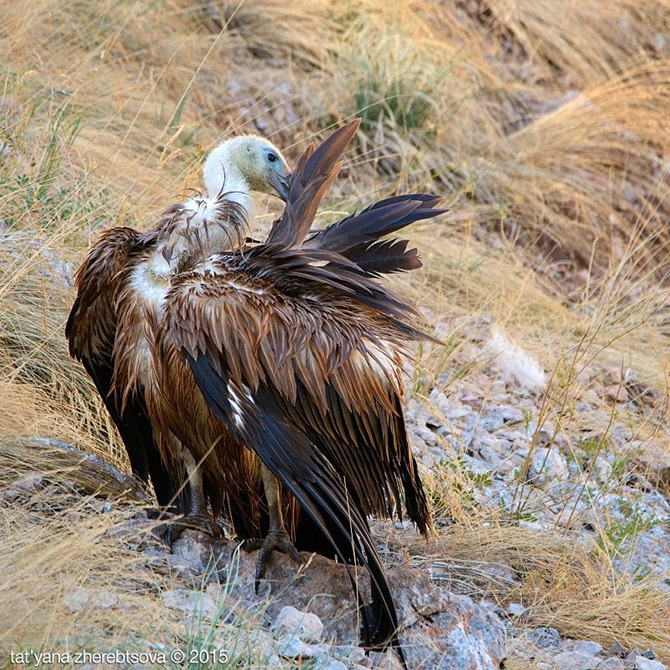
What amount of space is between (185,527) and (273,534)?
0.91 ft

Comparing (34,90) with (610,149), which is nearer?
(34,90)

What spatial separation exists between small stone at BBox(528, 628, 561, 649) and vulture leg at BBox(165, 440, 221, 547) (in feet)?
3.56

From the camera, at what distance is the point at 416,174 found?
7.55 metres

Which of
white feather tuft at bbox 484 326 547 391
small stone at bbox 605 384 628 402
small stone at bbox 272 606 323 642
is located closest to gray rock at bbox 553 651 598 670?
small stone at bbox 272 606 323 642

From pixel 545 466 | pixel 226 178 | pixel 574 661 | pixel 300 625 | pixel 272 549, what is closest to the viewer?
pixel 300 625

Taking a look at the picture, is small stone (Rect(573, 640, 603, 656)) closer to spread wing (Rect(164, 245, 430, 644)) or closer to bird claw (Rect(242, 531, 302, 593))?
spread wing (Rect(164, 245, 430, 644))

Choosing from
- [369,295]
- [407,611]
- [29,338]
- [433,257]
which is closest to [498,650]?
[407,611]

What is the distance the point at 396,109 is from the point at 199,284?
4.85 m

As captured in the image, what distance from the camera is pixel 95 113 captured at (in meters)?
6.07

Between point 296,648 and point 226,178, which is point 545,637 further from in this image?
point 226,178

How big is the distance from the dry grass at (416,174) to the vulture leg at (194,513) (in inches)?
10.8

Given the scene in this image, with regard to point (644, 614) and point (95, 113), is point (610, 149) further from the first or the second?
point (644, 614)

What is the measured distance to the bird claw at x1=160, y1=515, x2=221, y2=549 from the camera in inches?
133

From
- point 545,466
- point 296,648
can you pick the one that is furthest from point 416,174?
point 296,648
